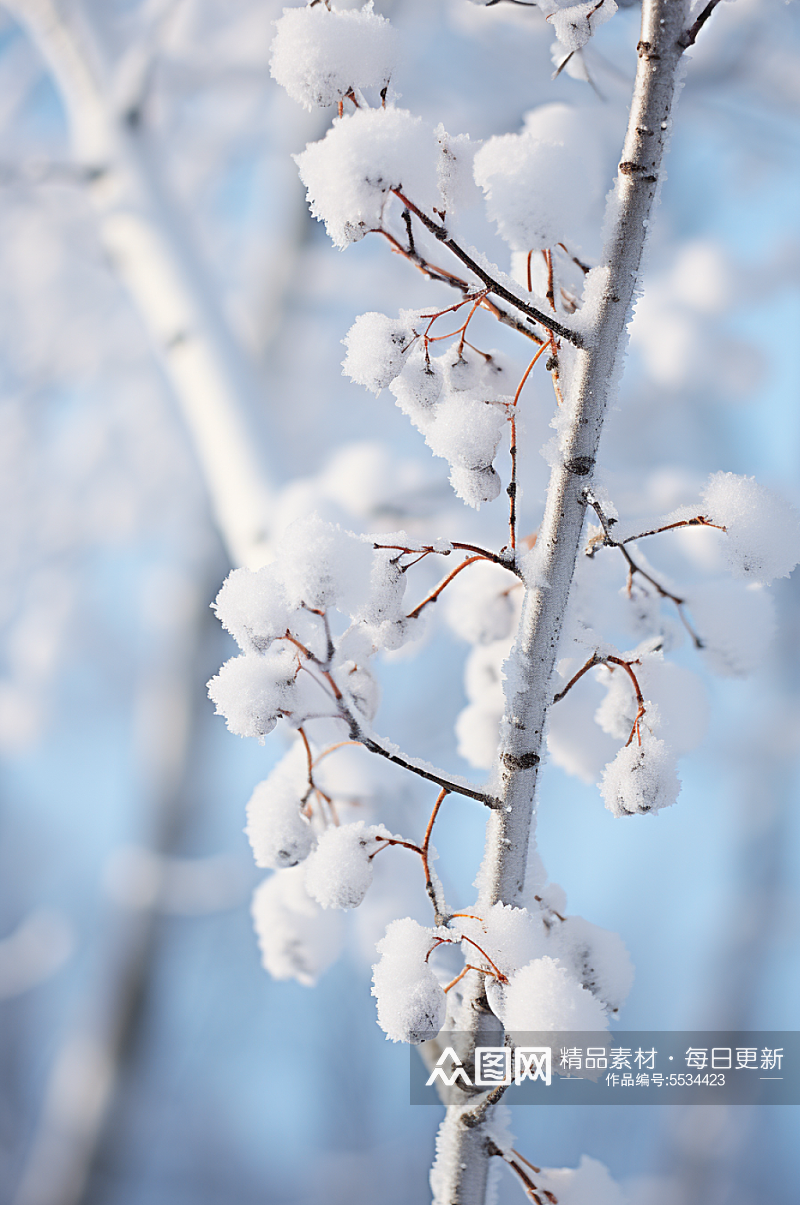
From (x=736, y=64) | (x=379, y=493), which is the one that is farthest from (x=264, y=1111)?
(x=736, y=64)

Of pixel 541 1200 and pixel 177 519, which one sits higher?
pixel 177 519

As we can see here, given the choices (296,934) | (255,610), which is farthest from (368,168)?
(296,934)

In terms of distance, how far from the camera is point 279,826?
0.30 m

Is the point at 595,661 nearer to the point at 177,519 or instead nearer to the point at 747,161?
the point at 747,161

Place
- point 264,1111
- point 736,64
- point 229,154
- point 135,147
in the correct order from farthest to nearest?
point 264,1111 < point 229,154 < point 736,64 < point 135,147

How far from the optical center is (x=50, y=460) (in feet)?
8.06

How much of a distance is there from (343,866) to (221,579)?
4.83 ft

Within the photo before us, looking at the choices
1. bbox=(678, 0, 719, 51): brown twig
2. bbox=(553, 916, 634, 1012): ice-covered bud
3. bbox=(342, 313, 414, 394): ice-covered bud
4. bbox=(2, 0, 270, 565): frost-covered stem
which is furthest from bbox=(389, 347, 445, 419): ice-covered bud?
bbox=(2, 0, 270, 565): frost-covered stem

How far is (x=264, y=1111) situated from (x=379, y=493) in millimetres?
3417

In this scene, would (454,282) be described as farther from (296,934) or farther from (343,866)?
(296,934)

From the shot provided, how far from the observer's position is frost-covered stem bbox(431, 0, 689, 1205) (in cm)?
22

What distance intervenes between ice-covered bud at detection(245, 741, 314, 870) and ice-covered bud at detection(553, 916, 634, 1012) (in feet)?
0.38

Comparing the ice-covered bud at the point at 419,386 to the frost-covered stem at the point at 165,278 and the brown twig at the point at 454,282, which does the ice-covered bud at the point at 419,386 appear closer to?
the brown twig at the point at 454,282

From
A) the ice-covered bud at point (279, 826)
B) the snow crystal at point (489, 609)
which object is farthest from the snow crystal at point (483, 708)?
the ice-covered bud at point (279, 826)
